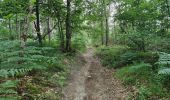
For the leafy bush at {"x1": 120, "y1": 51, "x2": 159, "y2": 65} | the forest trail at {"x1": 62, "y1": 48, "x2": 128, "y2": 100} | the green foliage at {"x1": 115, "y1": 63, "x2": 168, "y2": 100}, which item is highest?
the leafy bush at {"x1": 120, "y1": 51, "x2": 159, "y2": 65}

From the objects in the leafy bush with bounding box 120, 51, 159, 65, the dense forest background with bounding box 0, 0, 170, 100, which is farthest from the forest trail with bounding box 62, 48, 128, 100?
the leafy bush with bounding box 120, 51, 159, 65

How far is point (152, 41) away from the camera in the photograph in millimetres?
16109

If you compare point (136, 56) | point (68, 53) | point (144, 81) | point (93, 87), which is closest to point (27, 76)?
point (93, 87)

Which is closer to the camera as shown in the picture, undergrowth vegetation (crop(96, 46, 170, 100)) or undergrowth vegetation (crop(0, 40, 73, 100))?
undergrowth vegetation (crop(0, 40, 73, 100))

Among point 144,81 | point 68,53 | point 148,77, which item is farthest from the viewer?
point 68,53

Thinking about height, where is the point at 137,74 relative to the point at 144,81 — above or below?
above

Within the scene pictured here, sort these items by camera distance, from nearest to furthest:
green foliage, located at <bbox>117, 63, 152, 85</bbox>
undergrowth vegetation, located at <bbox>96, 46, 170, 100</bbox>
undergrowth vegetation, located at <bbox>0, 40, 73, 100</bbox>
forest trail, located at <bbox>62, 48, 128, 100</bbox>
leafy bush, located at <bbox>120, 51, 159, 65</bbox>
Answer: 1. undergrowth vegetation, located at <bbox>0, 40, 73, 100</bbox>
2. undergrowth vegetation, located at <bbox>96, 46, 170, 100</bbox>
3. forest trail, located at <bbox>62, 48, 128, 100</bbox>
4. green foliage, located at <bbox>117, 63, 152, 85</bbox>
5. leafy bush, located at <bbox>120, 51, 159, 65</bbox>

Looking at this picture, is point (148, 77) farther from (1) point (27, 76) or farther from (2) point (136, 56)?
(1) point (27, 76)

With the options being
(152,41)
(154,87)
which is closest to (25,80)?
(154,87)

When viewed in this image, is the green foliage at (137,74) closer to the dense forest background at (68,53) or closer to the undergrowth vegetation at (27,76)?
the dense forest background at (68,53)

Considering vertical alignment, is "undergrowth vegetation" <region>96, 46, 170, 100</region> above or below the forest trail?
above

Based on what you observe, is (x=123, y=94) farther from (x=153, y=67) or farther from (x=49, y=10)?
(x=49, y=10)

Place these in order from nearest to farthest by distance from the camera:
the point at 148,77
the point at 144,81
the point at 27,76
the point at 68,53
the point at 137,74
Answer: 1. the point at 27,76
2. the point at 144,81
3. the point at 148,77
4. the point at 137,74
5. the point at 68,53

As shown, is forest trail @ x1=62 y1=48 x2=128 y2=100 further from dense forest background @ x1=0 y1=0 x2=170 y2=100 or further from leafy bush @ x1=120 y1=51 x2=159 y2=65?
leafy bush @ x1=120 y1=51 x2=159 y2=65
